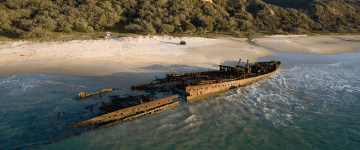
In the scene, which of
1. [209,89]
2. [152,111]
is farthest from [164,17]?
[152,111]

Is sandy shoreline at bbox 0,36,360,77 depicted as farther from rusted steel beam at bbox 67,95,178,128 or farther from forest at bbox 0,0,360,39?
rusted steel beam at bbox 67,95,178,128

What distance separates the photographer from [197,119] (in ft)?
40.8

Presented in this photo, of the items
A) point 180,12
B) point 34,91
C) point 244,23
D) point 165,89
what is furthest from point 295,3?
point 34,91

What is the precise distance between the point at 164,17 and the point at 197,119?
5496cm

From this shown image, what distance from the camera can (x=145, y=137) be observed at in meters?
10.3

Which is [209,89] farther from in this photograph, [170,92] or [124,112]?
[124,112]

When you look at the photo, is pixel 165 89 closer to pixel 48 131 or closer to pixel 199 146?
pixel 199 146

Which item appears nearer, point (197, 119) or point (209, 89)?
point (197, 119)

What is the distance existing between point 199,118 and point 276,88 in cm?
1178

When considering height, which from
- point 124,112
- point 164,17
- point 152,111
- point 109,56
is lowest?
point 152,111

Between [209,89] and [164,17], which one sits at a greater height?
[164,17]

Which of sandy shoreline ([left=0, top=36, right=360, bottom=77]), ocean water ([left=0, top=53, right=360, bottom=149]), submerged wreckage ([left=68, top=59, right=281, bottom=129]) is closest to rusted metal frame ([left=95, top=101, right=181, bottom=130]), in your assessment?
submerged wreckage ([left=68, top=59, right=281, bottom=129])

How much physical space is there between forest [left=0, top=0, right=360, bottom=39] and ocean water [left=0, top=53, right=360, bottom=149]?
97.5 ft

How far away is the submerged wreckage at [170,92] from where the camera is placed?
11288 mm
